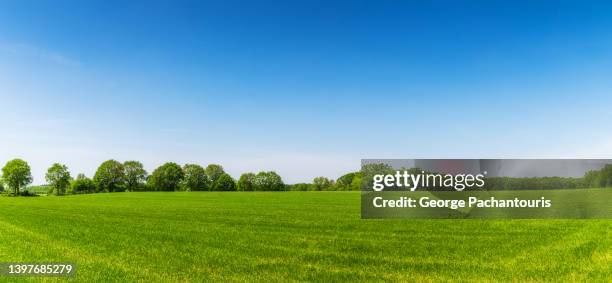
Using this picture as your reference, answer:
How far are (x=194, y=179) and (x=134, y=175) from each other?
19.9 meters

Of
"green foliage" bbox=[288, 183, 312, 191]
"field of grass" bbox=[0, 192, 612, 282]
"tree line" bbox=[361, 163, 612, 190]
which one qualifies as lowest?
"green foliage" bbox=[288, 183, 312, 191]

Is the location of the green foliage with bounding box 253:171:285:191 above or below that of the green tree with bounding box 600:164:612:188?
below

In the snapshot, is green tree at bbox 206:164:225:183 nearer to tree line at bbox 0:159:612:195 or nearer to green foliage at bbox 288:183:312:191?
tree line at bbox 0:159:612:195

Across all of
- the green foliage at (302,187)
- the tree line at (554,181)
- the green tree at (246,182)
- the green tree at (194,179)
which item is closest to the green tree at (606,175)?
the tree line at (554,181)

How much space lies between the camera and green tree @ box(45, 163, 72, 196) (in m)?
130

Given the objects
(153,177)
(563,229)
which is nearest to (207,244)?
(563,229)

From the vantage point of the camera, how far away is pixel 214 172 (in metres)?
148

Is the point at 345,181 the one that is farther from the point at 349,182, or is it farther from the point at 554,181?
the point at 554,181

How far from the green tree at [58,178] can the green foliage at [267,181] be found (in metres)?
62.6

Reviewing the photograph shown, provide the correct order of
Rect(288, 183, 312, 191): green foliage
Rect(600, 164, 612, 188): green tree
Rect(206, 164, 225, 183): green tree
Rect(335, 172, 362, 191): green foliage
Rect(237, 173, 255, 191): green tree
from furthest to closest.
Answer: Rect(206, 164, 225, 183): green tree
Rect(237, 173, 255, 191): green tree
Rect(288, 183, 312, 191): green foliage
Rect(335, 172, 362, 191): green foliage
Rect(600, 164, 612, 188): green tree

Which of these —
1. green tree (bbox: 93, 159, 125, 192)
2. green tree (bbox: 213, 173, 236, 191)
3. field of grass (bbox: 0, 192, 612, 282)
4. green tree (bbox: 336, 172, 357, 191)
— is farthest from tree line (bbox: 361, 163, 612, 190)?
green tree (bbox: 93, 159, 125, 192)

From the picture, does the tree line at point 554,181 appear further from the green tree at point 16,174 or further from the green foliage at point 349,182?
the green tree at point 16,174

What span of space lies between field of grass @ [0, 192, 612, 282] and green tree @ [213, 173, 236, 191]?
114479mm

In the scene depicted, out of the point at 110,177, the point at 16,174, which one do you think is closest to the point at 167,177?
the point at 110,177
